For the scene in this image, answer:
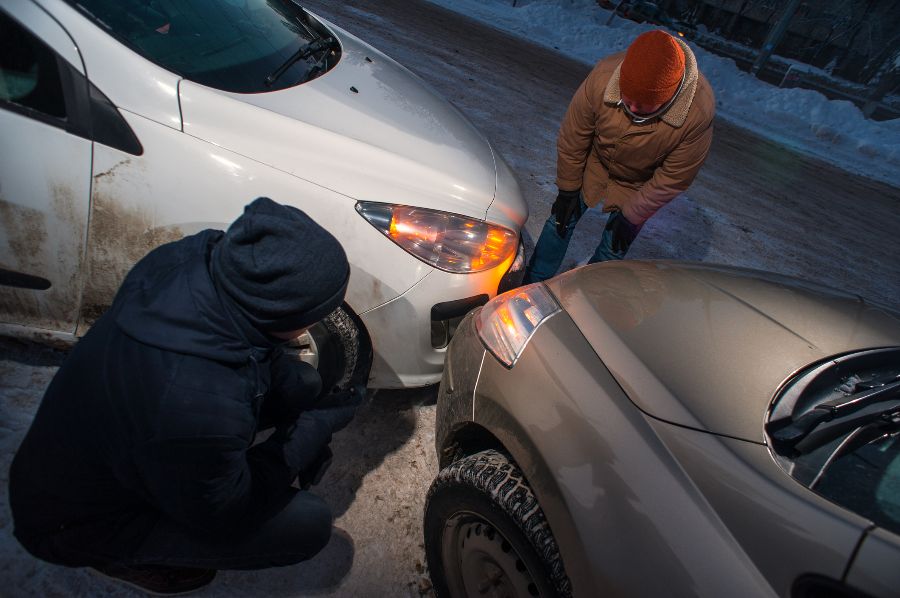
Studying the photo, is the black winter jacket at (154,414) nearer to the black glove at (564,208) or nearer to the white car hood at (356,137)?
the white car hood at (356,137)

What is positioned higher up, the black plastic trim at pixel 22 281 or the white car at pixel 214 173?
the white car at pixel 214 173

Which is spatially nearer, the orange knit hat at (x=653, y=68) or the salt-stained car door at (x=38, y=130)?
the salt-stained car door at (x=38, y=130)

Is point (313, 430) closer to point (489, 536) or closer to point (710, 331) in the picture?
point (489, 536)

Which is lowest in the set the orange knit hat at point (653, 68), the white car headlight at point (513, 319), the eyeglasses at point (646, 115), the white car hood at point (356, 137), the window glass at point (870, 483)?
the white car headlight at point (513, 319)

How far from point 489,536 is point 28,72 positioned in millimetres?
2129

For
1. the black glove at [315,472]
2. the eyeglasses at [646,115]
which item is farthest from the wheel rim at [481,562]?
the eyeglasses at [646,115]

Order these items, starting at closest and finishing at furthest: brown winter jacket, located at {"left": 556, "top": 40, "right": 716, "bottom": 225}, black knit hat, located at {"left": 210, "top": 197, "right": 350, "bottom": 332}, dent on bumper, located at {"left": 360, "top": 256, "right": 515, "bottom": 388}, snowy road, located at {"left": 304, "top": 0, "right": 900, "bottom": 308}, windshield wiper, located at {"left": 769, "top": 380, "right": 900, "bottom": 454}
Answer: black knit hat, located at {"left": 210, "top": 197, "right": 350, "bottom": 332} < windshield wiper, located at {"left": 769, "top": 380, "right": 900, "bottom": 454} < dent on bumper, located at {"left": 360, "top": 256, "right": 515, "bottom": 388} < brown winter jacket, located at {"left": 556, "top": 40, "right": 716, "bottom": 225} < snowy road, located at {"left": 304, "top": 0, "right": 900, "bottom": 308}

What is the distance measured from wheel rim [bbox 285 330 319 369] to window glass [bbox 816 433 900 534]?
170cm

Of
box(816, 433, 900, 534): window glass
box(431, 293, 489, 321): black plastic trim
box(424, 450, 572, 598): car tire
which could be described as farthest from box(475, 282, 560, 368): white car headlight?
box(816, 433, 900, 534): window glass

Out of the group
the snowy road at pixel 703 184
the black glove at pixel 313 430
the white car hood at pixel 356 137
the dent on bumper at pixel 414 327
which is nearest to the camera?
the black glove at pixel 313 430

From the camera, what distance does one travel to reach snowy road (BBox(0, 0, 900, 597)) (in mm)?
1783

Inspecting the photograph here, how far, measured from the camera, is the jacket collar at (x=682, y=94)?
2461 millimetres

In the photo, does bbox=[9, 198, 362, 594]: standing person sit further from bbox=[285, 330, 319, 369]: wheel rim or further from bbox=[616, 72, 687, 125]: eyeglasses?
bbox=[616, 72, 687, 125]: eyeglasses

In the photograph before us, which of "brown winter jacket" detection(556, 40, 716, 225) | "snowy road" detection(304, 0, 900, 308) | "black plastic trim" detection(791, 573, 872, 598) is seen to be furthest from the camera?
"snowy road" detection(304, 0, 900, 308)
